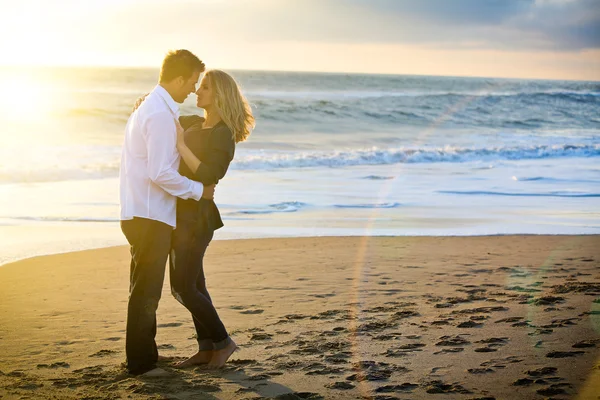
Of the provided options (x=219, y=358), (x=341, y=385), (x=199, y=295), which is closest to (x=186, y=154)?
(x=199, y=295)

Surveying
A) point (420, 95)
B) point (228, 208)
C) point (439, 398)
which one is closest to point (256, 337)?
point (439, 398)

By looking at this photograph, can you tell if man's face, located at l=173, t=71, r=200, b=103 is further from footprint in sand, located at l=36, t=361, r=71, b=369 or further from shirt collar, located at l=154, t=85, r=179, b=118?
footprint in sand, located at l=36, t=361, r=71, b=369

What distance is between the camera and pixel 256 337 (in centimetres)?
540

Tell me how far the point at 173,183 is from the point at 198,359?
1182 mm

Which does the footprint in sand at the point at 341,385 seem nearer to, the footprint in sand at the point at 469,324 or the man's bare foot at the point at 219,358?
the man's bare foot at the point at 219,358

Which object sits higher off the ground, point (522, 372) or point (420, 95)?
point (420, 95)

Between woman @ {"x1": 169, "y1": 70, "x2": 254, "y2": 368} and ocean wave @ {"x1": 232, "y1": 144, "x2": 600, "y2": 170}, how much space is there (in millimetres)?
15109

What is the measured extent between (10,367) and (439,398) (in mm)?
2535

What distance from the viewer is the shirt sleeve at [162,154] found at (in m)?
4.25

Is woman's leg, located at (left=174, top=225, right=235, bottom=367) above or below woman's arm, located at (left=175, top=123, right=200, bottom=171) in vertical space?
below

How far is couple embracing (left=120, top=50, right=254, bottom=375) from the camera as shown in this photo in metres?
4.31

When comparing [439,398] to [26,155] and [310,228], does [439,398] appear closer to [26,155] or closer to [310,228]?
[310,228]

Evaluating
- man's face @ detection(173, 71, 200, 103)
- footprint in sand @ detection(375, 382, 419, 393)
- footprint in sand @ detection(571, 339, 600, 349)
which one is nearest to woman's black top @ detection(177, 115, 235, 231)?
man's face @ detection(173, 71, 200, 103)

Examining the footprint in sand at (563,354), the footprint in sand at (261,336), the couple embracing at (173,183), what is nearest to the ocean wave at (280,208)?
the footprint in sand at (261,336)
